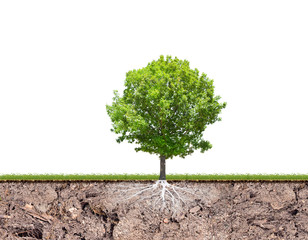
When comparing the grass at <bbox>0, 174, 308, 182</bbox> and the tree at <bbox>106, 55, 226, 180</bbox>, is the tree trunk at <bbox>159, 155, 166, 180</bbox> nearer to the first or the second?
the tree at <bbox>106, 55, 226, 180</bbox>

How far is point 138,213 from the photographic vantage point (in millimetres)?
15562

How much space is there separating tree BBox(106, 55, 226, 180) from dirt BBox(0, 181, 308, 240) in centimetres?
159

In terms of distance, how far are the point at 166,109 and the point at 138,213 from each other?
13.1 feet

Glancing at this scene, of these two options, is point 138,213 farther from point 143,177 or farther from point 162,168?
point 162,168

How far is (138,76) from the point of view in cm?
1619

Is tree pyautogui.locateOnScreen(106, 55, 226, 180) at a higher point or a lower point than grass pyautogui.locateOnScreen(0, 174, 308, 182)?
higher

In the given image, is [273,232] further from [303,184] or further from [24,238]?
[24,238]

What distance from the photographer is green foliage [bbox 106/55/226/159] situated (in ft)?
52.1

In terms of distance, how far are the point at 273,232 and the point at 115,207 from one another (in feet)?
19.9

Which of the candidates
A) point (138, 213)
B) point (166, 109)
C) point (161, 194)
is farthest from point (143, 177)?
point (166, 109)

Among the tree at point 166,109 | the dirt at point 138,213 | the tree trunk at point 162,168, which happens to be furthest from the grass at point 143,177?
the tree at point 166,109

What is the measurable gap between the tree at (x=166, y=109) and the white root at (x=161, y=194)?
51 centimetres

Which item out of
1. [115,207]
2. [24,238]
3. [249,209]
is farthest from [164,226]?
[24,238]

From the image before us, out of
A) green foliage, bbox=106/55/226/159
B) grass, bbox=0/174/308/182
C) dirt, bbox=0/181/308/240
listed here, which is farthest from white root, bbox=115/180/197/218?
green foliage, bbox=106/55/226/159
